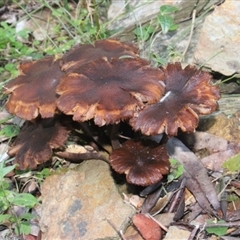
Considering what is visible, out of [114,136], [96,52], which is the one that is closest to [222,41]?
[96,52]

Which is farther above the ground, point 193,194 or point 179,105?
point 179,105

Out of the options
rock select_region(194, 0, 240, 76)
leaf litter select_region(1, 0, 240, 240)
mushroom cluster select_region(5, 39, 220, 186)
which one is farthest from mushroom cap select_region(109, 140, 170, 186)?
rock select_region(194, 0, 240, 76)

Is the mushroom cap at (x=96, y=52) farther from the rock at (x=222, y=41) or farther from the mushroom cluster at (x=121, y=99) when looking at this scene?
the rock at (x=222, y=41)

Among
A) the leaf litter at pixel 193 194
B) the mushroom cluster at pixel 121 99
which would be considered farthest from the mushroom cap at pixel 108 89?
the leaf litter at pixel 193 194

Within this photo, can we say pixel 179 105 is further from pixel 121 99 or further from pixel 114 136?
pixel 114 136

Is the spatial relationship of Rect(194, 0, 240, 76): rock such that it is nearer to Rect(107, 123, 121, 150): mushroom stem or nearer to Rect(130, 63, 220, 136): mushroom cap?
Rect(130, 63, 220, 136): mushroom cap

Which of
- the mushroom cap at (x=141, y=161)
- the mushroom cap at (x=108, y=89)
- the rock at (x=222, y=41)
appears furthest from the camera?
the rock at (x=222, y=41)

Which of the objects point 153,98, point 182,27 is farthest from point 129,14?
point 153,98
